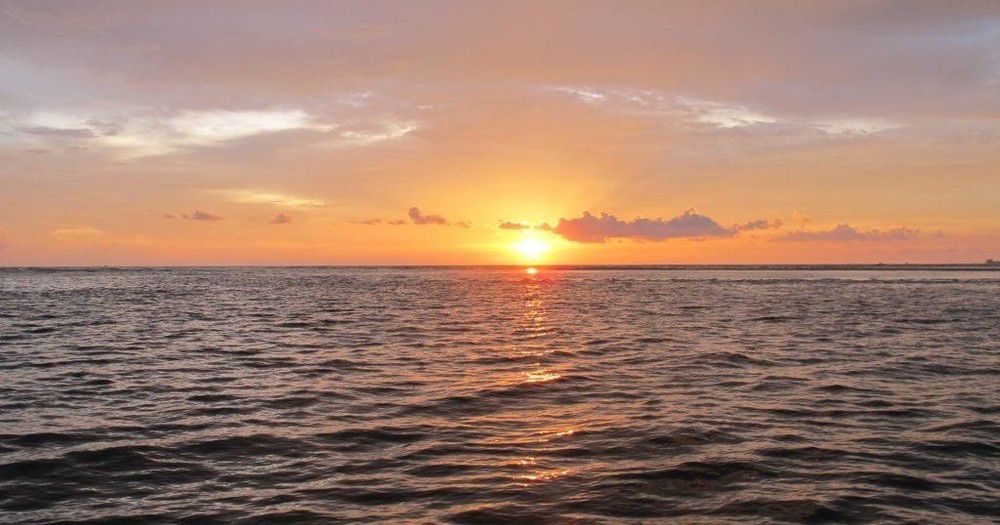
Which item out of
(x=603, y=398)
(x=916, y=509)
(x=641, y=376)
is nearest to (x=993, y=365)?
(x=641, y=376)

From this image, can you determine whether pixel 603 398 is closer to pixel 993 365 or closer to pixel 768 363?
pixel 768 363

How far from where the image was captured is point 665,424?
1767cm

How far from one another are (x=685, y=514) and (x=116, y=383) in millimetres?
19512

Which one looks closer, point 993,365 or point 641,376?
point 641,376

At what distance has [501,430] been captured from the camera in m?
17.3

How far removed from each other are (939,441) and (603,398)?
8366 mm

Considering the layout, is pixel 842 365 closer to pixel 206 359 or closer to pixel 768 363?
pixel 768 363

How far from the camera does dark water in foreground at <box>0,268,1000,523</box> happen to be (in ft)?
39.4

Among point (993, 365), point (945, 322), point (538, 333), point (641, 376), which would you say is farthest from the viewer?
point (945, 322)

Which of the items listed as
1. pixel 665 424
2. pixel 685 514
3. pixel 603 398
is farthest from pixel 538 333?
pixel 685 514

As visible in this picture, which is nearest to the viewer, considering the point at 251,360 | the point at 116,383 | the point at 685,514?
the point at 685,514

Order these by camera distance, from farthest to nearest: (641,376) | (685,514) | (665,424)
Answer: (641,376) < (665,424) < (685,514)

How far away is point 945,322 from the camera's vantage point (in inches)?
1828

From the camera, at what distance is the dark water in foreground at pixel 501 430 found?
A: 473 inches
